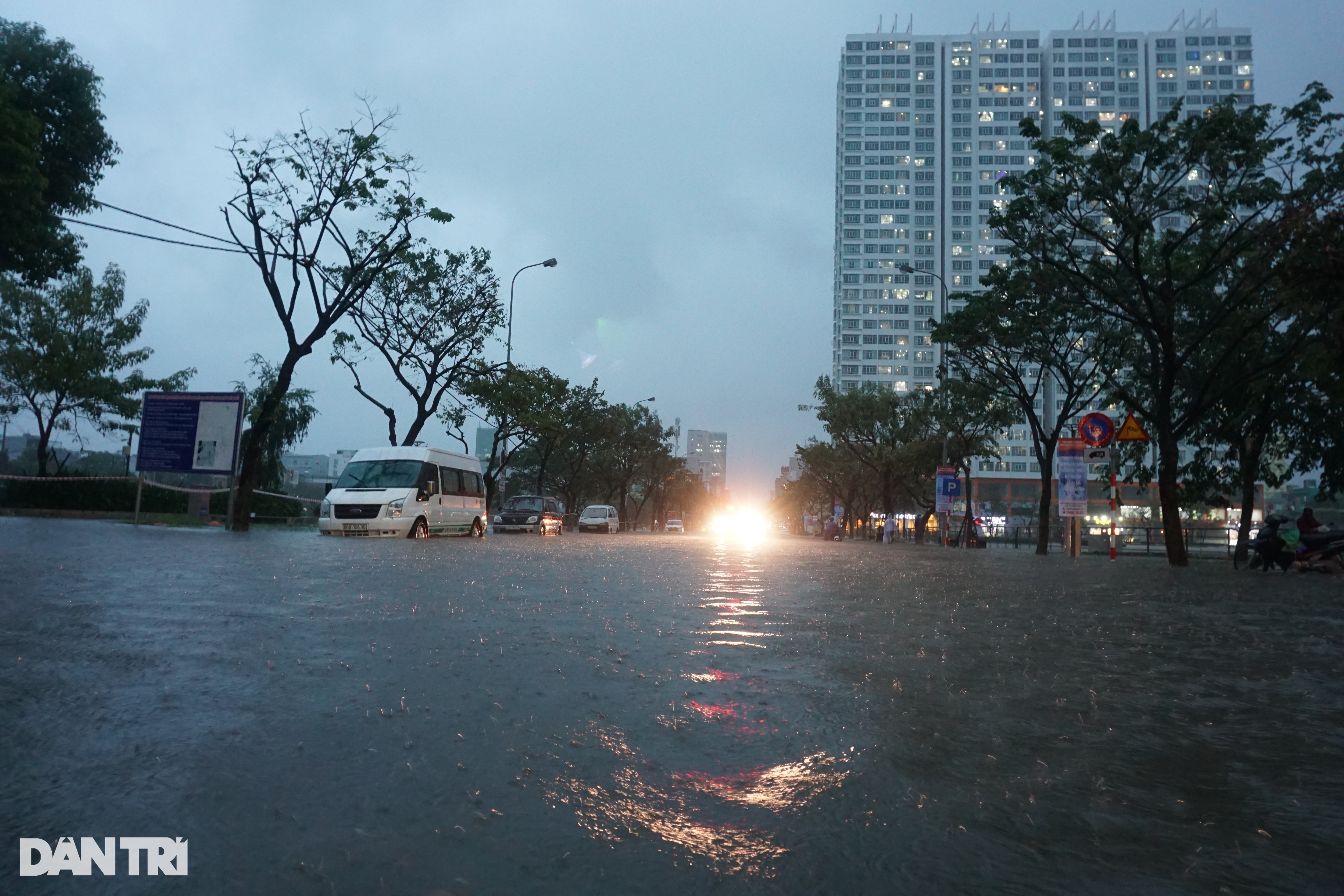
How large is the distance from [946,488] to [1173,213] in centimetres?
1841

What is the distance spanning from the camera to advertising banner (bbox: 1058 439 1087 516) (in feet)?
75.6

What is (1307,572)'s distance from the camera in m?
17.7

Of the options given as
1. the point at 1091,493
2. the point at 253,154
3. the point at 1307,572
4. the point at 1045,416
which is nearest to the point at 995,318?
the point at 1307,572

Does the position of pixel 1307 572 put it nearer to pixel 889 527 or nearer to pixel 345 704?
pixel 345 704

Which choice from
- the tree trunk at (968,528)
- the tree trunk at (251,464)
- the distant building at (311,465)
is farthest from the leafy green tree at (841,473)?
the distant building at (311,465)

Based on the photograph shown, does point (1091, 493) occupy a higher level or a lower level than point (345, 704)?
higher

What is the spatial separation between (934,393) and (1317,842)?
133 feet

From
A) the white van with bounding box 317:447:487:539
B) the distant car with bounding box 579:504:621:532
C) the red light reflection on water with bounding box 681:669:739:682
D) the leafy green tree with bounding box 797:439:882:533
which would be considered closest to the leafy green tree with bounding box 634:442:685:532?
the leafy green tree with bounding box 797:439:882:533

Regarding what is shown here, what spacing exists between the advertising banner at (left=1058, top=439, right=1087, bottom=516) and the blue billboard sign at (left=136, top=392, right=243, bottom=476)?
68.0 ft

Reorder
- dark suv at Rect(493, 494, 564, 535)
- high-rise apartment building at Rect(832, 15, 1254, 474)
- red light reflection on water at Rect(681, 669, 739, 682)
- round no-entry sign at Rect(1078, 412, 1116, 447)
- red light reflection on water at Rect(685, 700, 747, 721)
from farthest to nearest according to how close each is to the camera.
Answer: high-rise apartment building at Rect(832, 15, 1254, 474) → dark suv at Rect(493, 494, 564, 535) → round no-entry sign at Rect(1078, 412, 1116, 447) → red light reflection on water at Rect(681, 669, 739, 682) → red light reflection on water at Rect(685, 700, 747, 721)

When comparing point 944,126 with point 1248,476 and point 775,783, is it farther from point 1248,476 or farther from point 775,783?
point 775,783

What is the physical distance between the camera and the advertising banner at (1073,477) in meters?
23.0

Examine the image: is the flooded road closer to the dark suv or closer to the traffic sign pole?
the traffic sign pole

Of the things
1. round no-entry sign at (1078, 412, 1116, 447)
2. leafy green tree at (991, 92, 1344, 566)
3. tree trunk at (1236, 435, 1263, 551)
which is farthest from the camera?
tree trunk at (1236, 435, 1263, 551)
